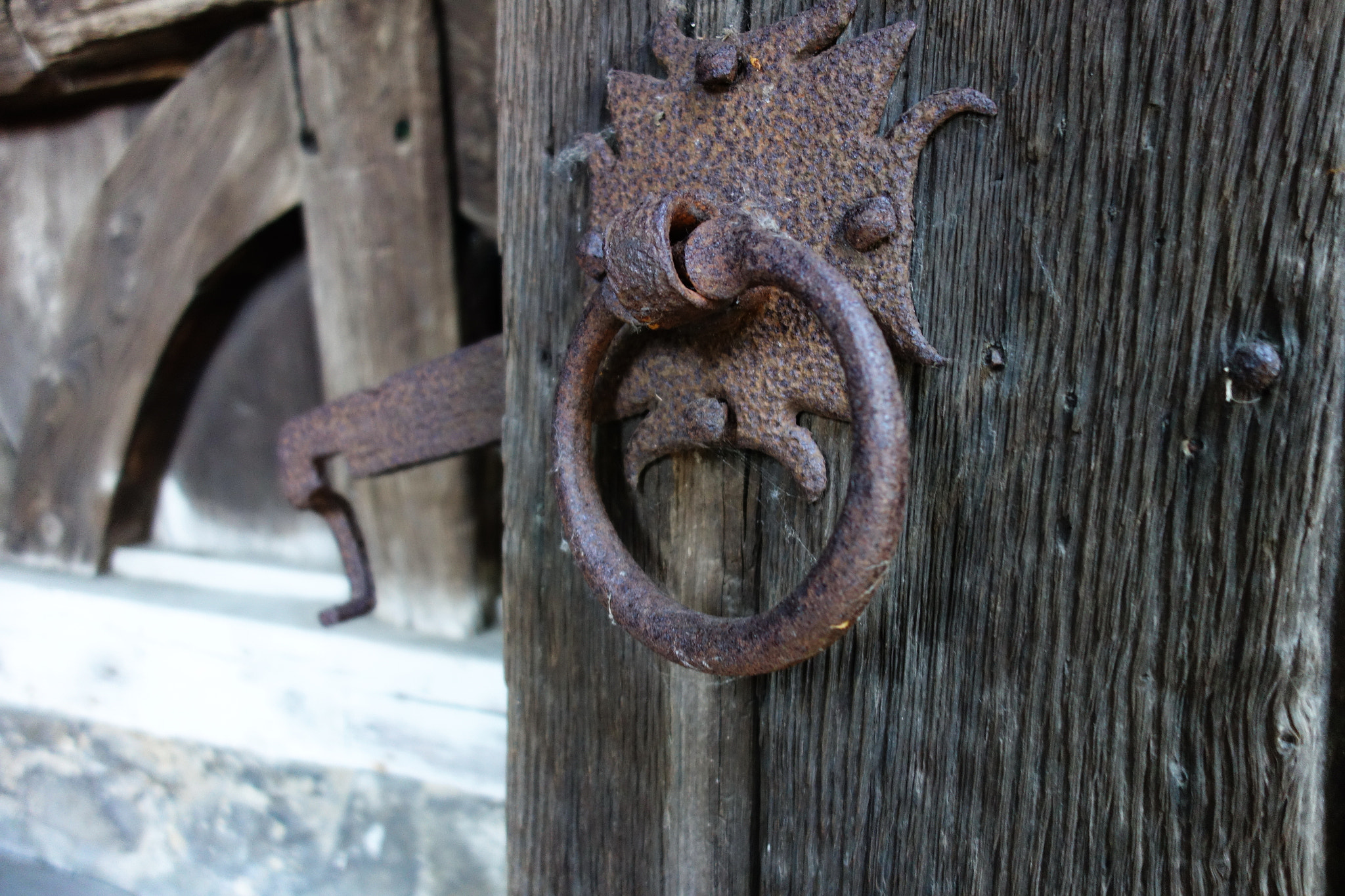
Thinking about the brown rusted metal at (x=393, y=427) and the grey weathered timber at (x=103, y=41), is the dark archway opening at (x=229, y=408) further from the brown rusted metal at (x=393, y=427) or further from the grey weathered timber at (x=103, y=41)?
the brown rusted metal at (x=393, y=427)

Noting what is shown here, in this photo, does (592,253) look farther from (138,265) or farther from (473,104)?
(138,265)

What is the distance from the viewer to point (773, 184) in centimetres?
39

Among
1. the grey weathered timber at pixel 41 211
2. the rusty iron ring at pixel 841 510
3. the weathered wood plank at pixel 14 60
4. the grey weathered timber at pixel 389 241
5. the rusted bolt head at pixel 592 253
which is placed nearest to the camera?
the rusty iron ring at pixel 841 510

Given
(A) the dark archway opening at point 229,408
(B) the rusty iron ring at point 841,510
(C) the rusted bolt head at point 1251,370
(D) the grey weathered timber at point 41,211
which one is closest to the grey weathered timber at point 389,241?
(A) the dark archway opening at point 229,408

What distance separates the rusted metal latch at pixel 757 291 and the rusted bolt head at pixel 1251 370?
0.12 meters

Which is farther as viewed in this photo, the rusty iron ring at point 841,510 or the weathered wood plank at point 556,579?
the weathered wood plank at point 556,579

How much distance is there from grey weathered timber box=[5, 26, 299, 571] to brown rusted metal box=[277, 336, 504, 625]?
432 mm

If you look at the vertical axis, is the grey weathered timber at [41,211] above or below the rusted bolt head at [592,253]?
above

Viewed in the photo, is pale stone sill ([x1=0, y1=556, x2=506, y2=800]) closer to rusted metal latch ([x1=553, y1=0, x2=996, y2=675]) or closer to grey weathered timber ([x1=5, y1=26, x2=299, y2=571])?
grey weathered timber ([x1=5, y1=26, x2=299, y2=571])

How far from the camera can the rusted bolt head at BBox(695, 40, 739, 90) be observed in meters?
0.40

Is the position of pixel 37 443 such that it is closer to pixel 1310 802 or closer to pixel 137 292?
pixel 137 292

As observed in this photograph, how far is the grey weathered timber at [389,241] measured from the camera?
2.68 ft

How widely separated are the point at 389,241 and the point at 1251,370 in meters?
0.79

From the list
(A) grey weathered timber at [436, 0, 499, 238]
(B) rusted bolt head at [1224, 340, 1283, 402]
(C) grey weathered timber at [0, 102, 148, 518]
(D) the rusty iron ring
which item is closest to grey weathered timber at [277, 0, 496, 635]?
(A) grey weathered timber at [436, 0, 499, 238]
